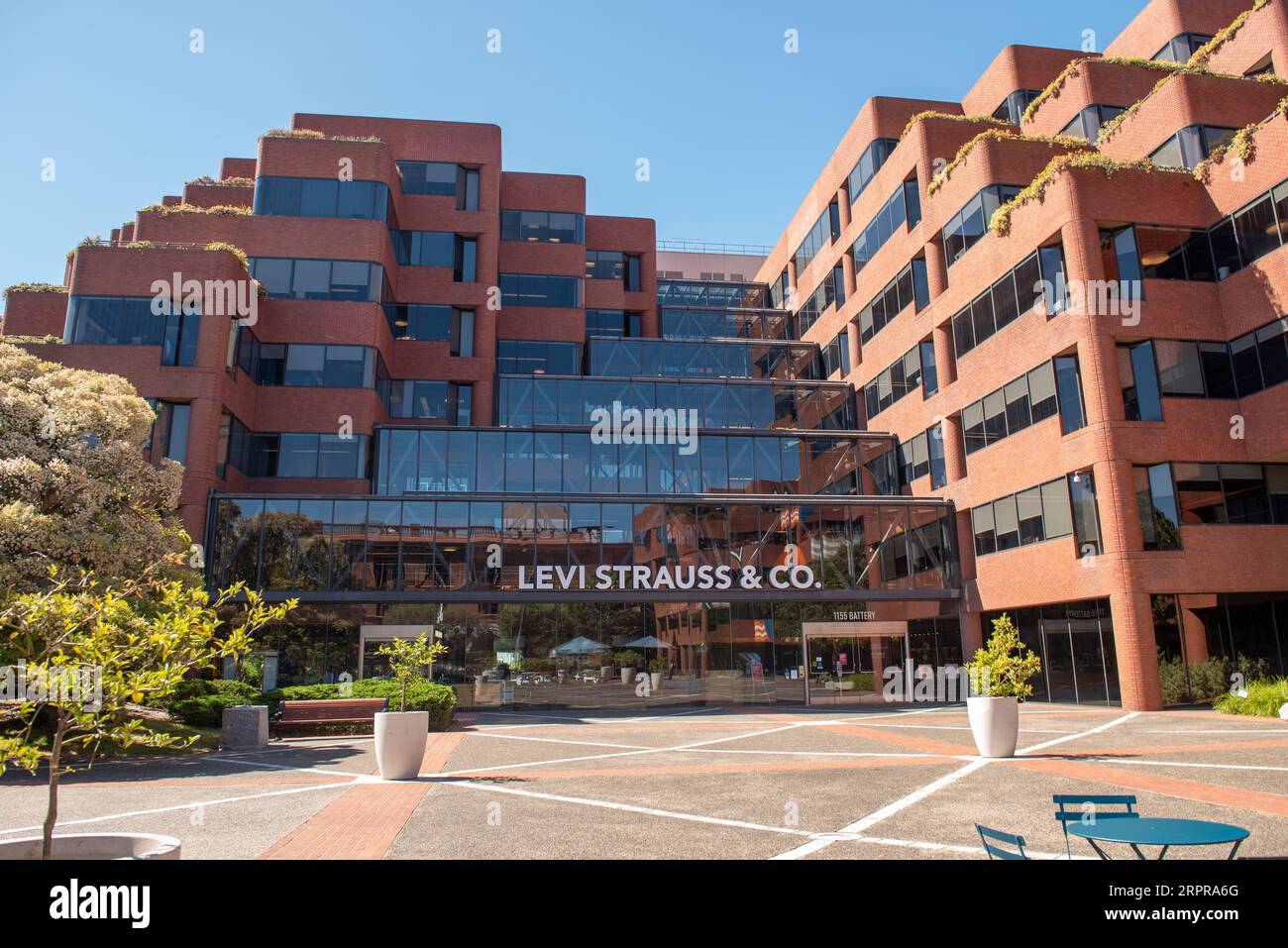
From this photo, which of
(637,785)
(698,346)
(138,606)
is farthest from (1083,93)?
(138,606)

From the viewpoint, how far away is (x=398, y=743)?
13461mm

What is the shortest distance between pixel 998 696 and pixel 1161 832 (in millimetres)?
10295

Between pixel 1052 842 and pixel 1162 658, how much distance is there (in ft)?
64.4

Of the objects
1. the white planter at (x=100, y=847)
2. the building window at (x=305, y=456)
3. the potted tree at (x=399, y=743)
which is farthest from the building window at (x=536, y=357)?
the white planter at (x=100, y=847)

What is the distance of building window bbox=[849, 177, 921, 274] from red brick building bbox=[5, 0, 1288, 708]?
0.21m

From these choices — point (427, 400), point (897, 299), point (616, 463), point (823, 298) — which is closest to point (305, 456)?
point (427, 400)

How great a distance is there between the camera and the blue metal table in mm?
5770

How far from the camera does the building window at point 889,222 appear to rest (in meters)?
37.8

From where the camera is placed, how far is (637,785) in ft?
42.6

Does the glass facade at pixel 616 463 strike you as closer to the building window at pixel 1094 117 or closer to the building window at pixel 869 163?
the building window at pixel 869 163

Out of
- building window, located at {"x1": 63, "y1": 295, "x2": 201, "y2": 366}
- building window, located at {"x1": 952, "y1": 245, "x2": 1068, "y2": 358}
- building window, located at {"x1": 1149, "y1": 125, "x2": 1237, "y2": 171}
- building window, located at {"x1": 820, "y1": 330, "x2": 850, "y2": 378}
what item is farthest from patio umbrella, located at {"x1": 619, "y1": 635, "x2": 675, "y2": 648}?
building window, located at {"x1": 1149, "y1": 125, "x2": 1237, "y2": 171}

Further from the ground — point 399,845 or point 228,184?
point 228,184

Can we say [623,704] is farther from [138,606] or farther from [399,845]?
[399,845]

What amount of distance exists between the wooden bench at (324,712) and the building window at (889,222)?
98.3ft
